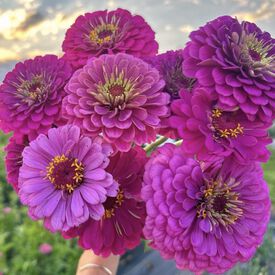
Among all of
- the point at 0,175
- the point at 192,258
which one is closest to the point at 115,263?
the point at 192,258

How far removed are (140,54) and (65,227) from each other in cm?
22

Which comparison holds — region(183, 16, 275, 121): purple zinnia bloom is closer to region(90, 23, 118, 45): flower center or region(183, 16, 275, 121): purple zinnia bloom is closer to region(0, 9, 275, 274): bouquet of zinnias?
region(0, 9, 275, 274): bouquet of zinnias

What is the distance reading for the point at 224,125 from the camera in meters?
0.43

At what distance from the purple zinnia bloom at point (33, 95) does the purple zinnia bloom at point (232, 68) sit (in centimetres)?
13

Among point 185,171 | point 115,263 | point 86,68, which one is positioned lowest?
point 115,263

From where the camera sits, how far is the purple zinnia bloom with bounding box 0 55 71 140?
47 cm

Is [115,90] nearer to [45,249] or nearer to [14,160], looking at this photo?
[14,160]

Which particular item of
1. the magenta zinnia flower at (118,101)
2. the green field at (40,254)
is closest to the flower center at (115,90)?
the magenta zinnia flower at (118,101)

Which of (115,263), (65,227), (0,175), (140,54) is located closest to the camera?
(65,227)

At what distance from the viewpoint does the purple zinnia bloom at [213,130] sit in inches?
16.0

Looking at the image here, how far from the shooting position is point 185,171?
41cm

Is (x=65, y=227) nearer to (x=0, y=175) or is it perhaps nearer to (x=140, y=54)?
(x=140, y=54)

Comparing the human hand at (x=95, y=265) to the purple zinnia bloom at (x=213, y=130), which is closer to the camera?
the purple zinnia bloom at (x=213, y=130)

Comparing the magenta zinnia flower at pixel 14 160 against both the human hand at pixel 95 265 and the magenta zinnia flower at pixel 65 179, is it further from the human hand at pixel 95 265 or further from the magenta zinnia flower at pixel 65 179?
the human hand at pixel 95 265
